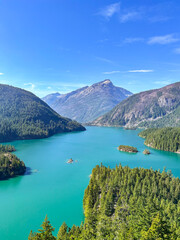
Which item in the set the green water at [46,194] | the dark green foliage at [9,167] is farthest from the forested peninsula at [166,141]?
the dark green foliage at [9,167]

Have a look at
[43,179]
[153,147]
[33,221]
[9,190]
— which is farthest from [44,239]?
[153,147]

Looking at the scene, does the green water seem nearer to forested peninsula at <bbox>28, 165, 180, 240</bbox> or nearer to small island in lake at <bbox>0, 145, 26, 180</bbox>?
small island in lake at <bbox>0, 145, 26, 180</bbox>

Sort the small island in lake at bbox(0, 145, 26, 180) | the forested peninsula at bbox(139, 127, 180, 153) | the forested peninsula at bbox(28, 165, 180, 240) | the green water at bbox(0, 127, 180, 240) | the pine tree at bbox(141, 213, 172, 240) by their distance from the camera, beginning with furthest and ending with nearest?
the forested peninsula at bbox(139, 127, 180, 153)
the small island in lake at bbox(0, 145, 26, 180)
the green water at bbox(0, 127, 180, 240)
the forested peninsula at bbox(28, 165, 180, 240)
the pine tree at bbox(141, 213, 172, 240)

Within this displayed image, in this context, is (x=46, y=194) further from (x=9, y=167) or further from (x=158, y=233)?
(x=158, y=233)

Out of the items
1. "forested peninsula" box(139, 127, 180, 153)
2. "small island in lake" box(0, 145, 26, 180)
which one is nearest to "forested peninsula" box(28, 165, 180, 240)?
"small island in lake" box(0, 145, 26, 180)

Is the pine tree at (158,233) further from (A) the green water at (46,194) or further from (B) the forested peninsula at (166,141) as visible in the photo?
(B) the forested peninsula at (166,141)

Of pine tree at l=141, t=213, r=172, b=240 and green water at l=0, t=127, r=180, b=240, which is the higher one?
pine tree at l=141, t=213, r=172, b=240

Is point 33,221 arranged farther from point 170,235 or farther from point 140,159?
point 140,159
